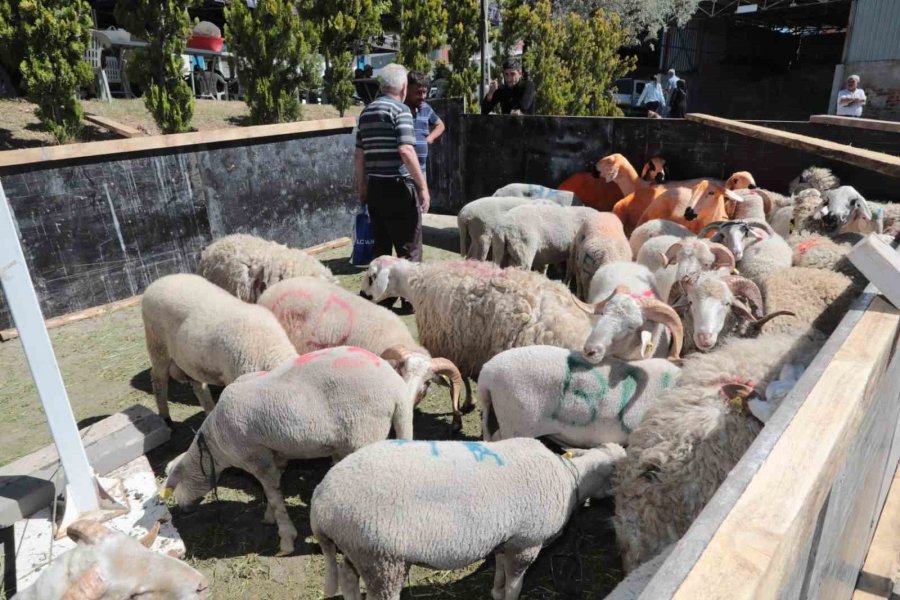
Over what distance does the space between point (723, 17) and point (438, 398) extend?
2778cm

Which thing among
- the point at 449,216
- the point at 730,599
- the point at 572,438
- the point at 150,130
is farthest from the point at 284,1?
the point at 730,599

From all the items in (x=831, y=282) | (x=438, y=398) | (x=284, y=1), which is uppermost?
(x=284, y=1)

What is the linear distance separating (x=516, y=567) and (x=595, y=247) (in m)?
3.10

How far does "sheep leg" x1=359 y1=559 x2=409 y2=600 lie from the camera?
6.84ft

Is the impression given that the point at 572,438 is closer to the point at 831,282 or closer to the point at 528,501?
the point at 528,501

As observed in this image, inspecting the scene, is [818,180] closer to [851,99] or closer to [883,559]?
[883,559]

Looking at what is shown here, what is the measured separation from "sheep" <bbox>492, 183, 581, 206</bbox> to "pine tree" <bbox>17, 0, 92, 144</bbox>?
4.86 m

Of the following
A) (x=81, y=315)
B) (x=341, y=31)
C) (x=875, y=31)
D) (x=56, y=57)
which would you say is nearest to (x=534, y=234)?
(x=81, y=315)

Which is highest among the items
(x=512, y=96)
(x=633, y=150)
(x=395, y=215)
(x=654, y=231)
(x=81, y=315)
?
(x=512, y=96)

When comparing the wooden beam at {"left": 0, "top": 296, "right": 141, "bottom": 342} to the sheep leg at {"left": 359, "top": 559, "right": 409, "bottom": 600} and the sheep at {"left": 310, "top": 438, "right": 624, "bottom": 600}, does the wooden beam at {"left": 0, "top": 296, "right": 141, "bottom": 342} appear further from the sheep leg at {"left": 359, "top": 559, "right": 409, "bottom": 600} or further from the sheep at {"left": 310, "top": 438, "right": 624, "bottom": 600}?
the sheep leg at {"left": 359, "top": 559, "right": 409, "bottom": 600}

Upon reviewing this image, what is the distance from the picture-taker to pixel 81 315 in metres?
5.34

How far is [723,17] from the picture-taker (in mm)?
25312

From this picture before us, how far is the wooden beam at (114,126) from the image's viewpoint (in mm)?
7649

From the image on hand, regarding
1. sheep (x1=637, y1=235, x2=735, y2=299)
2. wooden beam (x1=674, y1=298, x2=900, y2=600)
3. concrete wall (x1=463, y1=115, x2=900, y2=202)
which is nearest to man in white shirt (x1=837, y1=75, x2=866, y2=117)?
concrete wall (x1=463, y1=115, x2=900, y2=202)
